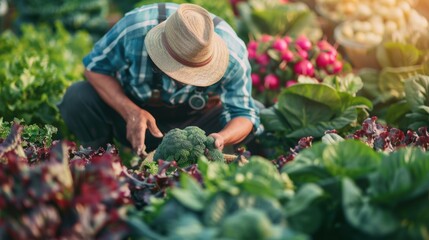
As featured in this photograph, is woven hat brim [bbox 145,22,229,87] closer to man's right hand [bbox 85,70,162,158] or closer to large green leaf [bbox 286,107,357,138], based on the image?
man's right hand [bbox 85,70,162,158]

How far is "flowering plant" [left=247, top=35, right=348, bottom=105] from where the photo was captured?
560 centimetres

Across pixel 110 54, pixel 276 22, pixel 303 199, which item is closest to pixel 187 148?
pixel 110 54

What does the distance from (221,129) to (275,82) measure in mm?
1159

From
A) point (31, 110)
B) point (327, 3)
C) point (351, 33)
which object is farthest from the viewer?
point (327, 3)

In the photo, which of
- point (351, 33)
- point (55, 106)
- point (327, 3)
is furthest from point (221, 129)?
point (327, 3)

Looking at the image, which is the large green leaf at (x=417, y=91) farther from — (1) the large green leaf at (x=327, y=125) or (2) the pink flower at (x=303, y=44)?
(2) the pink flower at (x=303, y=44)

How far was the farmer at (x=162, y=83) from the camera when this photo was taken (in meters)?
3.86

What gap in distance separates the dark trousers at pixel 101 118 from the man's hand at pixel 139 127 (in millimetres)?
312

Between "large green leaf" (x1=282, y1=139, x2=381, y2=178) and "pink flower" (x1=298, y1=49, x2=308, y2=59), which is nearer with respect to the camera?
"large green leaf" (x1=282, y1=139, x2=381, y2=178)

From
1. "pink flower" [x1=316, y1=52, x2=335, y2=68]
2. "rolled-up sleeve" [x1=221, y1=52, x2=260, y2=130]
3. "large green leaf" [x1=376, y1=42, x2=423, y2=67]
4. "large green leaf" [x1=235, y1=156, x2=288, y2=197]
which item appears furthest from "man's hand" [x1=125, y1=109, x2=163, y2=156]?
"large green leaf" [x1=376, y1=42, x2=423, y2=67]

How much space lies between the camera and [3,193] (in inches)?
93.7

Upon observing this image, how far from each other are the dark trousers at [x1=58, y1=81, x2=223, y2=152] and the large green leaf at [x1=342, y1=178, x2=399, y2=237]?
2.18 meters

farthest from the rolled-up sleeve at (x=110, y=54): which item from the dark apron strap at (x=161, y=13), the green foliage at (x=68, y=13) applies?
the green foliage at (x=68, y=13)

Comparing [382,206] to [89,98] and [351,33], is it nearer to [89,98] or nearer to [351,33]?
[89,98]
